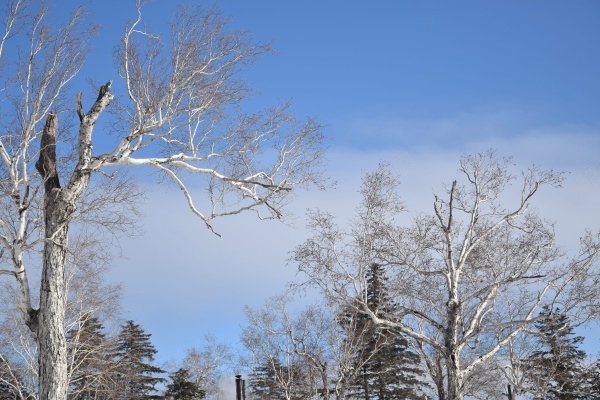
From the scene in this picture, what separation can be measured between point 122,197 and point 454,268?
10.9m

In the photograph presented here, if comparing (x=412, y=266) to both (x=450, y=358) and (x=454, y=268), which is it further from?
(x=450, y=358)

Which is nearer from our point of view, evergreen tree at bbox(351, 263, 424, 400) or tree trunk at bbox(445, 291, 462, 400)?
tree trunk at bbox(445, 291, 462, 400)

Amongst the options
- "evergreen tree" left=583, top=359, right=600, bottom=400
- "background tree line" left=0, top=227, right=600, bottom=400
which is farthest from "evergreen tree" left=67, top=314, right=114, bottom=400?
"evergreen tree" left=583, top=359, right=600, bottom=400

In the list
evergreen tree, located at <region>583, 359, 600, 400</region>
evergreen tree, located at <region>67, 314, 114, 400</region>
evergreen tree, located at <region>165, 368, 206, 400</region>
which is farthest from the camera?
evergreen tree, located at <region>165, 368, 206, 400</region>

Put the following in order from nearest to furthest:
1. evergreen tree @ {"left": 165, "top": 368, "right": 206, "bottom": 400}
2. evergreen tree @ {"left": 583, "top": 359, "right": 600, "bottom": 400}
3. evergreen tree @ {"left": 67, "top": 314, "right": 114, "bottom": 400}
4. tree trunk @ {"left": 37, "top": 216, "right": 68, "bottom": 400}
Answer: tree trunk @ {"left": 37, "top": 216, "right": 68, "bottom": 400} < evergreen tree @ {"left": 67, "top": 314, "right": 114, "bottom": 400} < evergreen tree @ {"left": 583, "top": 359, "right": 600, "bottom": 400} < evergreen tree @ {"left": 165, "top": 368, "right": 206, "bottom": 400}

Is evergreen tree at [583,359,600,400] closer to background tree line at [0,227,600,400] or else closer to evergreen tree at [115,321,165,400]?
background tree line at [0,227,600,400]

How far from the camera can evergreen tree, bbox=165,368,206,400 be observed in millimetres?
34219

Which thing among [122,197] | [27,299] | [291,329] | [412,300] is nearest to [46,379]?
[27,299]

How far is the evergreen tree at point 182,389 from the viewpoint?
34.2 metres

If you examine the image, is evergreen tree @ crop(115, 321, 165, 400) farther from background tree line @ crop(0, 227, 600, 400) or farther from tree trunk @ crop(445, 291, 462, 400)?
tree trunk @ crop(445, 291, 462, 400)

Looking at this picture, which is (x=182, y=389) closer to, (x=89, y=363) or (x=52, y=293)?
(x=89, y=363)

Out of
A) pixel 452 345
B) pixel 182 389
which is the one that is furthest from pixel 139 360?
pixel 452 345

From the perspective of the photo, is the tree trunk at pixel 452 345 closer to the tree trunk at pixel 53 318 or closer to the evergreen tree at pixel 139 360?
the tree trunk at pixel 53 318

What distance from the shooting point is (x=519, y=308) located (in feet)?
75.0
